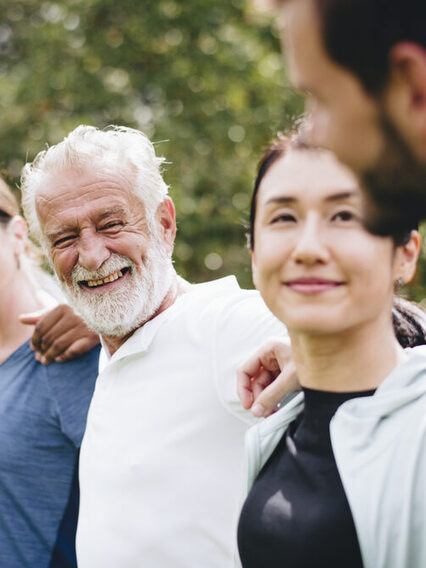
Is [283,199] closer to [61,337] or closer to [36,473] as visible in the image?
[61,337]

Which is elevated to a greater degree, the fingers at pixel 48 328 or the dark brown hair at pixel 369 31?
the dark brown hair at pixel 369 31

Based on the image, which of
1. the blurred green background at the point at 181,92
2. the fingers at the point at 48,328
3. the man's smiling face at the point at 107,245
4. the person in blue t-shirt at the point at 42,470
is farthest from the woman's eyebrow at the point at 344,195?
the blurred green background at the point at 181,92

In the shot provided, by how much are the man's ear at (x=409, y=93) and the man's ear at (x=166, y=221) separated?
5.63ft

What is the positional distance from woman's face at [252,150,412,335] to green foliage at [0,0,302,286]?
679cm

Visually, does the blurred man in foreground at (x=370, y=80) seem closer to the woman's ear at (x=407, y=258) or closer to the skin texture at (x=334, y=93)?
the skin texture at (x=334, y=93)

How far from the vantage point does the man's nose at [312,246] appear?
1.51 meters

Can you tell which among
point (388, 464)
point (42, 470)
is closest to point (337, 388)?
point (388, 464)

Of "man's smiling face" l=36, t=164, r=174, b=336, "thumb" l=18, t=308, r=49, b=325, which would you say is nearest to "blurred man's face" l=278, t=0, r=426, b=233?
"man's smiling face" l=36, t=164, r=174, b=336

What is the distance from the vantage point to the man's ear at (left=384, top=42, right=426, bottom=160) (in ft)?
2.89

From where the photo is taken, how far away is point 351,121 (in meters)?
0.94

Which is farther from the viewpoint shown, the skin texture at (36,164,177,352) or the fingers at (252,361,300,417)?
the skin texture at (36,164,177,352)

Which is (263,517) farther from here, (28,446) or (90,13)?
(90,13)

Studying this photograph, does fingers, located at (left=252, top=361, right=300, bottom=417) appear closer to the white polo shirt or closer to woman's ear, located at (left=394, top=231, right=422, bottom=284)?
the white polo shirt

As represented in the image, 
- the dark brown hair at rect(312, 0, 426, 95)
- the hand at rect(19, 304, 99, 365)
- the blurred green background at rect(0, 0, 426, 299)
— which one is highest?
the blurred green background at rect(0, 0, 426, 299)
